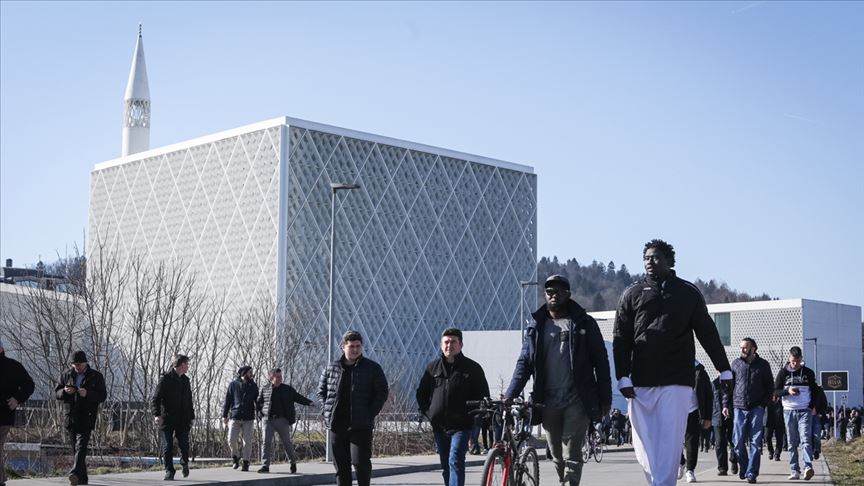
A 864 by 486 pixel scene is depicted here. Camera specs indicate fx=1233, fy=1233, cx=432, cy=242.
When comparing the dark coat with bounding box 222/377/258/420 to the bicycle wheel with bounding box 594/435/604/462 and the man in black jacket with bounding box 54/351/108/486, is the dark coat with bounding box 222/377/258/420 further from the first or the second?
the bicycle wheel with bounding box 594/435/604/462

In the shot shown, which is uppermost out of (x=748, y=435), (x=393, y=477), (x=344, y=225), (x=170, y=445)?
(x=344, y=225)

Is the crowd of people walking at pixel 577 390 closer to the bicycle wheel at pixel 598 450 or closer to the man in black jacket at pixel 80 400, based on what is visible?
the man in black jacket at pixel 80 400

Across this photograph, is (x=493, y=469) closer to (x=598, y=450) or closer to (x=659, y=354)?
(x=659, y=354)

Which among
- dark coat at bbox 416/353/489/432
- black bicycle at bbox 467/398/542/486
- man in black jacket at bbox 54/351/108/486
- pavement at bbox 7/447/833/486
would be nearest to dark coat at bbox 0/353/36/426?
man in black jacket at bbox 54/351/108/486

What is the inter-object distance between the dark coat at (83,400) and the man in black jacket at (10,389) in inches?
111

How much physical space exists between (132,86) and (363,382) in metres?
117

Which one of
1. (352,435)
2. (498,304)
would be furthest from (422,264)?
(352,435)

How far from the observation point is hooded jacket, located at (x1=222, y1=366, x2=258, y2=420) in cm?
2267

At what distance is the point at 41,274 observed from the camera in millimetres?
41531

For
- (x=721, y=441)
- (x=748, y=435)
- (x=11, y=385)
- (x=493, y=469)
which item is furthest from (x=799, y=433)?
(x=11, y=385)

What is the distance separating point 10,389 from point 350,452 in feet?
13.6

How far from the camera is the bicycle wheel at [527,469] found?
33.3ft

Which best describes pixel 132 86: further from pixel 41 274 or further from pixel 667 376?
pixel 667 376

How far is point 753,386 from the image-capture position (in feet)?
55.4
